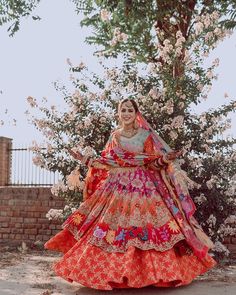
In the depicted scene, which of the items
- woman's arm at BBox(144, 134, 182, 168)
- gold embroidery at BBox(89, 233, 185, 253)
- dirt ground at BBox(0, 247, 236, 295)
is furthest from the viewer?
woman's arm at BBox(144, 134, 182, 168)

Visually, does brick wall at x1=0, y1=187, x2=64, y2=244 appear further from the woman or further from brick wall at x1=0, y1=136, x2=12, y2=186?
the woman

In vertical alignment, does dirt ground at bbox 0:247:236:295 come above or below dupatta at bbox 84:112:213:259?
below

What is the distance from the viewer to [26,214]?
454 inches

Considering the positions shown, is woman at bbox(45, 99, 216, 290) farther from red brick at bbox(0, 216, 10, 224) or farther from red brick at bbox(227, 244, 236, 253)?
red brick at bbox(0, 216, 10, 224)

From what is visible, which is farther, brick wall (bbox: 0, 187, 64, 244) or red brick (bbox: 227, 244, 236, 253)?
brick wall (bbox: 0, 187, 64, 244)

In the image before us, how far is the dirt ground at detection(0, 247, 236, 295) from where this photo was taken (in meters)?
6.01

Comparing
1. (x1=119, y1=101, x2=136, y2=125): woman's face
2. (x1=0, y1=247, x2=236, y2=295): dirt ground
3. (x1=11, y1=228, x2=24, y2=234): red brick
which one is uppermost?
(x1=119, y1=101, x2=136, y2=125): woman's face

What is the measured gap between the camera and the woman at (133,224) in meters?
5.80

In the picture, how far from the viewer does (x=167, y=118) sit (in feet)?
27.6

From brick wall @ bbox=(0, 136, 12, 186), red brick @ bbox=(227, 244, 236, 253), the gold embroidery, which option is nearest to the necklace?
the gold embroidery

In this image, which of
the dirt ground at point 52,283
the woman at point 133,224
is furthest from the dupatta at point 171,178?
the dirt ground at point 52,283

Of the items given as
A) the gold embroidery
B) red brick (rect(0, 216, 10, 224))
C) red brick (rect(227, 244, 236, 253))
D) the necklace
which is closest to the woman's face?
the necklace

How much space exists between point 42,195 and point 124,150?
17.3ft

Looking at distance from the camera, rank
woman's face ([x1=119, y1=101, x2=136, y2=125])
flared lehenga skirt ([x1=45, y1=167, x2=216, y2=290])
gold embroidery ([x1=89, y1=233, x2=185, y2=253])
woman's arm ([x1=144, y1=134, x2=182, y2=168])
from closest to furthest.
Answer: flared lehenga skirt ([x1=45, y1=167, x2=216, y2=290]), gold embroidery ([x1=89, y1=233, x2=185, y2=253]), woman's arm ([x1=144, y1=134, x2=182, y2=168]), woman's face ([x1=119, y1=101, x2=136, y2=125])
